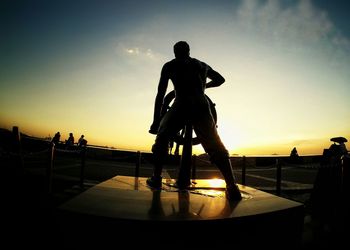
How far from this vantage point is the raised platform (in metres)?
1.43

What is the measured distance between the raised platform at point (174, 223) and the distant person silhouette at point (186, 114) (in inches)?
28.6

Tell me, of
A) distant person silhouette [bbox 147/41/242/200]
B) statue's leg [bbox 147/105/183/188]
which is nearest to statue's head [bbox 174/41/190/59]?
distant person silhouette [bbox 147/41/242/200]

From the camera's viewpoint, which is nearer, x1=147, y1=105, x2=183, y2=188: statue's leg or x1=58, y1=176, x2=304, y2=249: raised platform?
x1=58, y1=176, x2=304, y2=249: raised platform

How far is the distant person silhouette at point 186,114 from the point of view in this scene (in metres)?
2.75

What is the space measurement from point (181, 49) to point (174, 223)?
7.16ft

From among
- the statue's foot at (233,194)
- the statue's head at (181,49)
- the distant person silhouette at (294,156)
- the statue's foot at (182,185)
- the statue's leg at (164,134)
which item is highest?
the statue's head at (181,49)

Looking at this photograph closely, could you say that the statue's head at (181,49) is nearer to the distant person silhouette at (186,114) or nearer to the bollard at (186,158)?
the distant person silhouette at (186,114)

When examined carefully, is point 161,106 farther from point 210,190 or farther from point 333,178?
point 333,178

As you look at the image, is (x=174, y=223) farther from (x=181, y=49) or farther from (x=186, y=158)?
(x=181, y=49)

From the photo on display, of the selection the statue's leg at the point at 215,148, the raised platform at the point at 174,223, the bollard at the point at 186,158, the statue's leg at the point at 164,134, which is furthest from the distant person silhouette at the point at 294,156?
the raised platform at the point at 174,223

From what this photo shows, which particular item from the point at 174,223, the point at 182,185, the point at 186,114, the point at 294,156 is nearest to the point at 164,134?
the point at 186,114

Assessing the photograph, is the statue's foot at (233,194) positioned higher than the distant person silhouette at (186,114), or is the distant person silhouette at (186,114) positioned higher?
the distant person silhouette at (186,114)

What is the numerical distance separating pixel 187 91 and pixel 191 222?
1.78 m

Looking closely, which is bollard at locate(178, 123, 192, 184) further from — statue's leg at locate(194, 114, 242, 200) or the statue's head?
the statue's head
